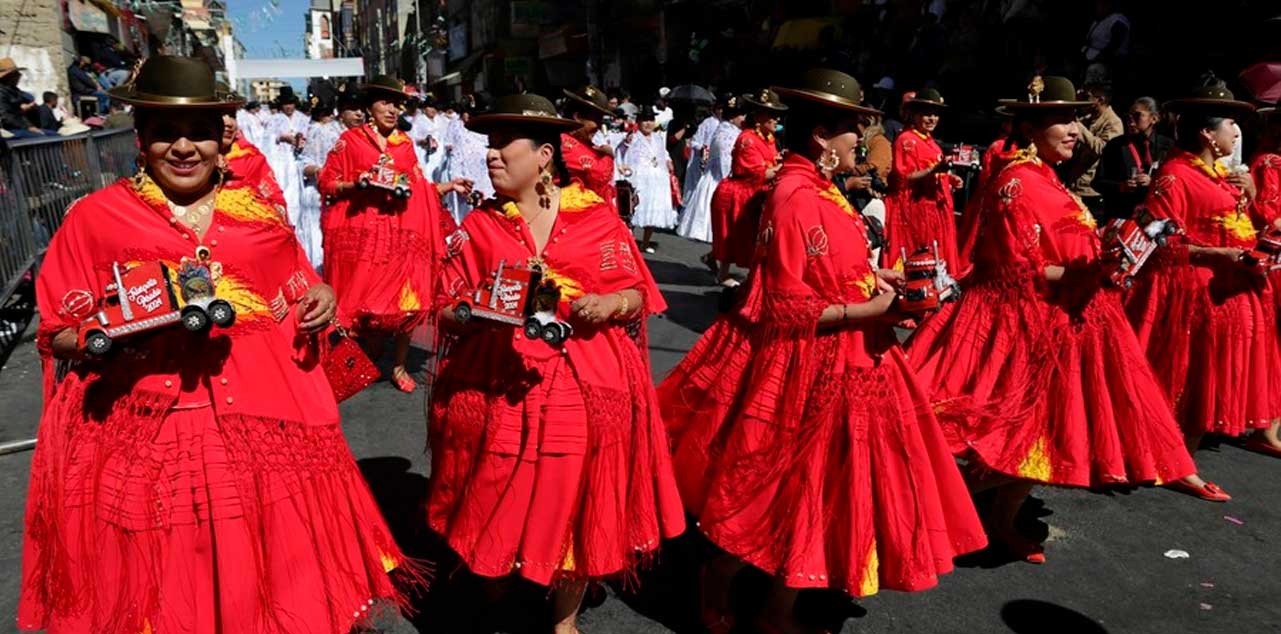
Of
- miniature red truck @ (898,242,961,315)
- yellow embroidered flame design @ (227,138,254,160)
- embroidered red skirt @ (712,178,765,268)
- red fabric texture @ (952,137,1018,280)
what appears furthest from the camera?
embroidered red skirt @ (712,178,765,268)

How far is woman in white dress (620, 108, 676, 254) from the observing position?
1473 centimetres

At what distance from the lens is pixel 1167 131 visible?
35.1 feet

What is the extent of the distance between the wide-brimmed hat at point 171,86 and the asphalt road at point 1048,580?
7.49 ft

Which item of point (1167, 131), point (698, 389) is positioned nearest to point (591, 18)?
point (1167, 131)

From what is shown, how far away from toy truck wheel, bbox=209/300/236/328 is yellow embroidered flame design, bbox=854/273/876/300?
7.11 feet

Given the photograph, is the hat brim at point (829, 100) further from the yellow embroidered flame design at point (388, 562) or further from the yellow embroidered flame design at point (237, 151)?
the yellow embroidered flame design at point (237, 151)

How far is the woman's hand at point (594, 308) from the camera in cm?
332

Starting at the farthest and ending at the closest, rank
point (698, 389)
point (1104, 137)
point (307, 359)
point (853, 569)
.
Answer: point (1104, 137) → point (698, 389) → point (853, 569) → point (307, 359)

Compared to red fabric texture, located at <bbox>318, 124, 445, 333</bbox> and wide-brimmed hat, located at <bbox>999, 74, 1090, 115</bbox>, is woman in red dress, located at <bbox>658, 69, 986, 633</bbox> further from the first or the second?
red fabric texture, located at <bbox>318, 124, 445, 333</bbox>

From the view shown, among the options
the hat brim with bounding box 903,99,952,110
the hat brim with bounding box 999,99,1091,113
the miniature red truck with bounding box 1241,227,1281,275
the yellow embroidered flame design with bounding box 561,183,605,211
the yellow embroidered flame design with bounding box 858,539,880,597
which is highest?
the hat brim with bounding box 999,99,1091,113

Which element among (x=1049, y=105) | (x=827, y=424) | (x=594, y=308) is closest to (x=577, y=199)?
(x=594, y=308)

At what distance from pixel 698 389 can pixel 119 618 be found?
2253mm

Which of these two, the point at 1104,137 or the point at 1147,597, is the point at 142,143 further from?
the point at 1104,137

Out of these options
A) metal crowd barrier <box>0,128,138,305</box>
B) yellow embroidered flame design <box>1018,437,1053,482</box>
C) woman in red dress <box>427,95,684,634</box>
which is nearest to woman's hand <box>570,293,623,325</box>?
woman in red dress <box>427,95,684,634</box>
